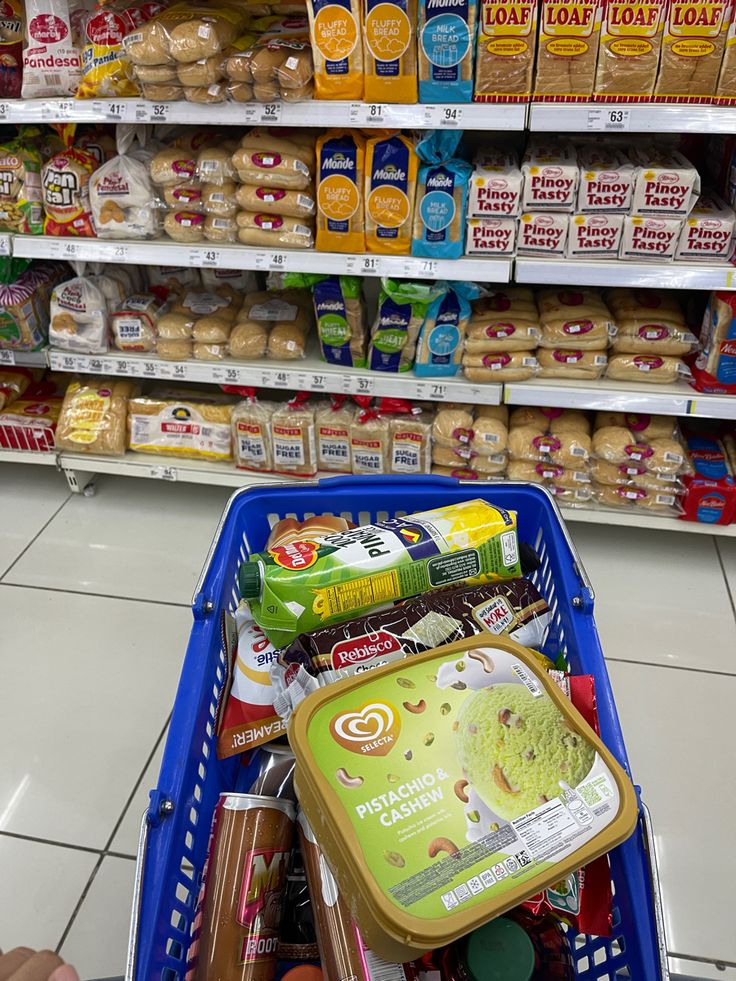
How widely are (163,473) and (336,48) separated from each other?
1.28m

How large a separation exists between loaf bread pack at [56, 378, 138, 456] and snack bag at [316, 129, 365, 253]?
0.89 metres

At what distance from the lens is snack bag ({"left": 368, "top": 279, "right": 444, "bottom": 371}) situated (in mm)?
1839

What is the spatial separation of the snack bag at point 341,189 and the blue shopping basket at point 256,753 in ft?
2.65

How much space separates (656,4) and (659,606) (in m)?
1.40

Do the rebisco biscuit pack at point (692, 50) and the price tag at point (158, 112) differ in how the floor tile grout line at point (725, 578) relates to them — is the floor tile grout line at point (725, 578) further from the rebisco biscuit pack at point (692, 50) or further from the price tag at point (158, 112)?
the price tag at point (158, 112)

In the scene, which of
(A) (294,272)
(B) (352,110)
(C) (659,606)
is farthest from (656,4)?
(C) (659,606)

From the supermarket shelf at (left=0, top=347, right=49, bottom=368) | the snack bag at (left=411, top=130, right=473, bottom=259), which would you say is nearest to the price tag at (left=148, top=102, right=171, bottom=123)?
the snack bag at (left=411, top=130, right=473, bottom=259)

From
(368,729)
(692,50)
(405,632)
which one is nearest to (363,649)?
(405,632)

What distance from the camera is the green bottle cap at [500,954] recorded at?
67 cm

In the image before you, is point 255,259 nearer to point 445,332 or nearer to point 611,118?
point 445,332

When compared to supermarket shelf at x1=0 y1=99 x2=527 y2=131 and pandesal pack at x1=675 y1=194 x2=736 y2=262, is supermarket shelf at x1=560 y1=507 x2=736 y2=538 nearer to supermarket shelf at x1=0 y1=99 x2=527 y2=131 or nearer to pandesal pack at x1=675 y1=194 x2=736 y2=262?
pandesal pack at x1=675 y1=194 x2=736 y2=262

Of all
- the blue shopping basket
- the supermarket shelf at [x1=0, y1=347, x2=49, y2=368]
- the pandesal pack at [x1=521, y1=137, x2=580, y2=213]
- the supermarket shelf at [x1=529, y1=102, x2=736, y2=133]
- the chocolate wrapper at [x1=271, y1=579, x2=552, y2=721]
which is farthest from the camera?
the supermarket shelf at [x1=0, y1=347, x2=49, y2=368]

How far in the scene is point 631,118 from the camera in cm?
150

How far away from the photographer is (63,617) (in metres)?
1.96
